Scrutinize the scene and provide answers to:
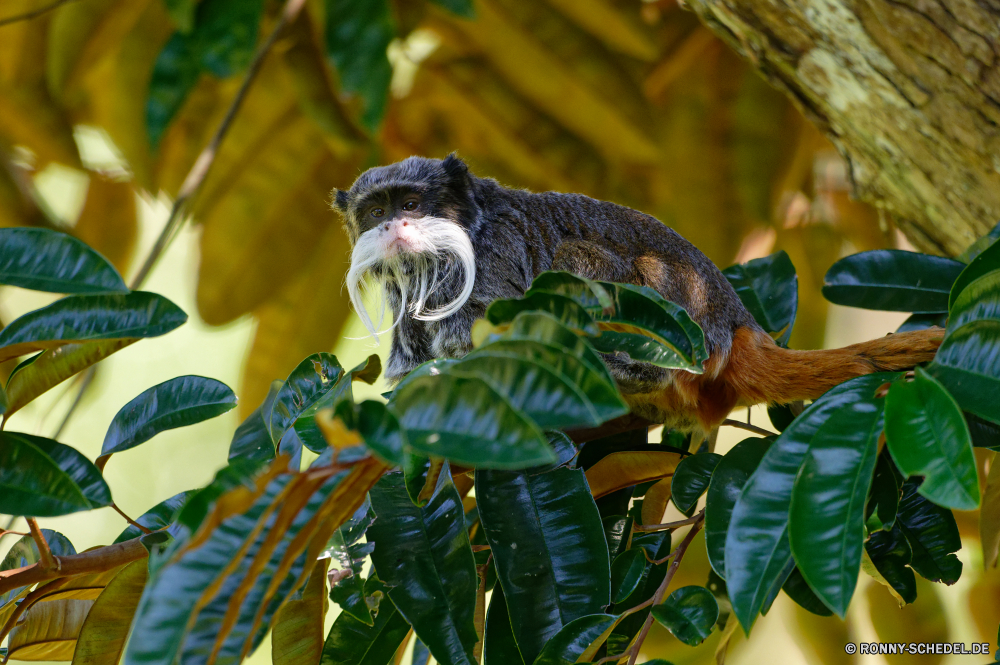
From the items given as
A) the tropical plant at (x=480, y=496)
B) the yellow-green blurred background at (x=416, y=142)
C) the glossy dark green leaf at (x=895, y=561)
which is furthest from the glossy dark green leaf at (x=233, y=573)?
the yellow-green blurred background at (x=416, y=142)

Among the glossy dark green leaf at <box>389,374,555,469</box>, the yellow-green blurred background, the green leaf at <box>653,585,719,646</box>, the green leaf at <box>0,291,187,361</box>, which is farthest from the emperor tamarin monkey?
the yellow-green blurred background

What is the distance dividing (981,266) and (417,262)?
1.12m

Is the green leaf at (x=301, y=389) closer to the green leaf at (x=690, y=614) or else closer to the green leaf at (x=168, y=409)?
the green leaf at (x=168, y=409)

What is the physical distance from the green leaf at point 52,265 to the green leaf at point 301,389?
29cm

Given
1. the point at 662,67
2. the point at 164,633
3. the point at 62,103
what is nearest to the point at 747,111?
the point at 662,67

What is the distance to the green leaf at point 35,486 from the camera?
2.73 feet

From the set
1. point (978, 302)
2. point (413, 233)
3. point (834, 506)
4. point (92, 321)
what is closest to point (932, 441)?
point (834, 506)

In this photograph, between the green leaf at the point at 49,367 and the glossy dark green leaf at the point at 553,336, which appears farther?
the green leaf at the point at 49,367

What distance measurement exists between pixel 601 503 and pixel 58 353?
0.82m

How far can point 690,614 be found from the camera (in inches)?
36.2

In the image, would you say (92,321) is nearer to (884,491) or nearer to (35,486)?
(35,486)

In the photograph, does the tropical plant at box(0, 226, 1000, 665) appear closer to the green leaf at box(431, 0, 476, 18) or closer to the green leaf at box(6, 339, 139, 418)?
the green leaf at box(6, 339, 139, 418)

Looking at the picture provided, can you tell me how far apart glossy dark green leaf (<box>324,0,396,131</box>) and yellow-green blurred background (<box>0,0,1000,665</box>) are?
0.31m

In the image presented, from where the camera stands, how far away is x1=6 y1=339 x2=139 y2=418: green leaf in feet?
3.30
